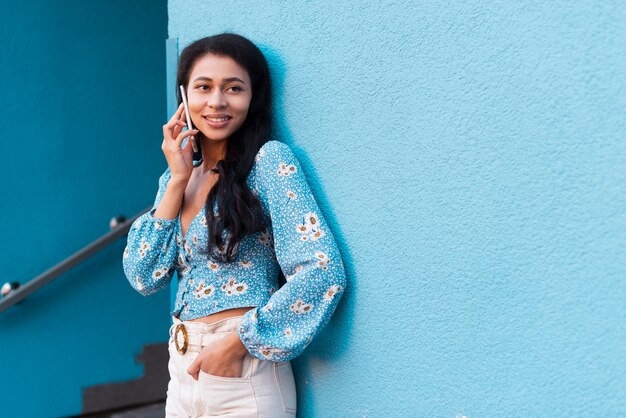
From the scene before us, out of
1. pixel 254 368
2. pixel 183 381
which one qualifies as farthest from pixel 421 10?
pixel 183 381

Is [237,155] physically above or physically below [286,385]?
above

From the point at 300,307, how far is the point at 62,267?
7.50ft

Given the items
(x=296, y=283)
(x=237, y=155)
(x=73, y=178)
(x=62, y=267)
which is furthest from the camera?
(x=73, y=178)

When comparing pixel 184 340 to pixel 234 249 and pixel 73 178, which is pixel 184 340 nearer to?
pixel 234 249

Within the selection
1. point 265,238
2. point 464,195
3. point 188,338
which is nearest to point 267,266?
point 265,238

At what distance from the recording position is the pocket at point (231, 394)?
190 cm

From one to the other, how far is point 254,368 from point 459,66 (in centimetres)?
92

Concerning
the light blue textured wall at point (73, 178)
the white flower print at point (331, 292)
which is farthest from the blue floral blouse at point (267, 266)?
the light blue textured wall at point (73, 178)

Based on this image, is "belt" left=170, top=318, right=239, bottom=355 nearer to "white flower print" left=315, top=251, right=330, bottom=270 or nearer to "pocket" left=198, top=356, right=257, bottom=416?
"pocket" left=198, top=356, right=257, bottom=416

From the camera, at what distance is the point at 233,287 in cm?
198

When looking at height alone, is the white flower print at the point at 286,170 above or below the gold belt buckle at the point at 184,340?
above

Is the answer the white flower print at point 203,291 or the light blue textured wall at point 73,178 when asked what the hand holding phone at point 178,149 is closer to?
the white flower print at point 203,291

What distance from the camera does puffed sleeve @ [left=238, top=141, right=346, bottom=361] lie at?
6.01ft

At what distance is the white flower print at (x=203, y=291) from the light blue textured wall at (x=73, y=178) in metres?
2.06
